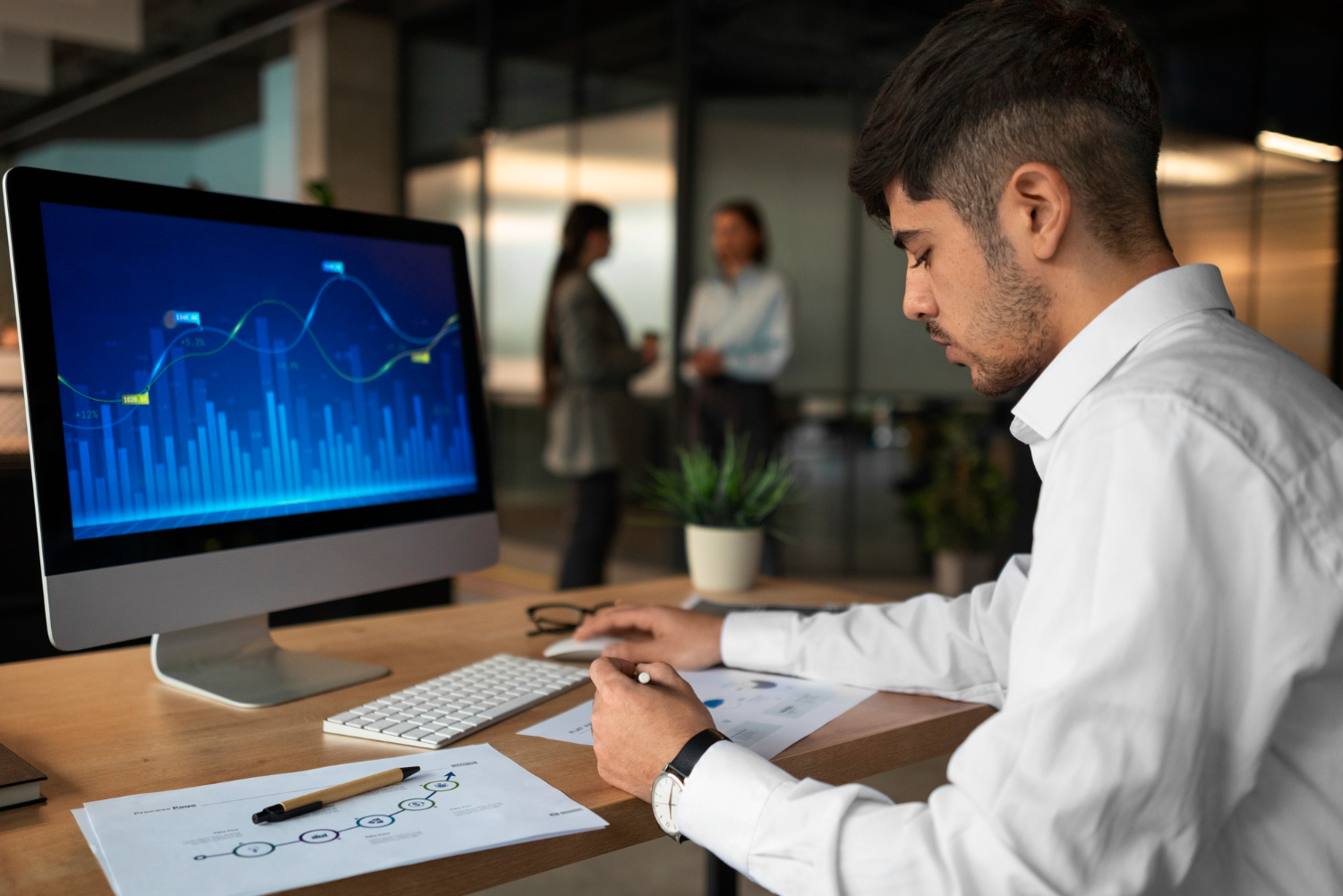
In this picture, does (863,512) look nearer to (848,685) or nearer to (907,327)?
(907,327)

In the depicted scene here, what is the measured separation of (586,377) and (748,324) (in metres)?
0.98

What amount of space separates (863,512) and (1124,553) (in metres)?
4.89

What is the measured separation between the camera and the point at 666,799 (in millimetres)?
845

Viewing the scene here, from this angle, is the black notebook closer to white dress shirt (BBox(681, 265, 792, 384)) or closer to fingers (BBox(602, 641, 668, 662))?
fingers (BBox(602, 641, 668, 662))

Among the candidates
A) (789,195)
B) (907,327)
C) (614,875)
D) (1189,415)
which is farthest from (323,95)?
(1189,415)

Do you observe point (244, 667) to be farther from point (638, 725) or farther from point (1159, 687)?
point (1159, 687)

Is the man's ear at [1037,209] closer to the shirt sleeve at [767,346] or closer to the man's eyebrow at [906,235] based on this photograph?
the man's eyebrow at [906,235]

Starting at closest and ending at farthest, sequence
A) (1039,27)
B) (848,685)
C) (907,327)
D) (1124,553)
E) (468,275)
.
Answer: (1124,553), (1039,27), (848,685), (468,275), (907,327)

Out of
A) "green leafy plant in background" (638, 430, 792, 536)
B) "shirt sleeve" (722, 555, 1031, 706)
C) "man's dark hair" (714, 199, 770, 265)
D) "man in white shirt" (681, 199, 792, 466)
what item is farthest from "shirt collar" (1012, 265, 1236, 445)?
"man's dark hair" (714, 199, 770, 265)

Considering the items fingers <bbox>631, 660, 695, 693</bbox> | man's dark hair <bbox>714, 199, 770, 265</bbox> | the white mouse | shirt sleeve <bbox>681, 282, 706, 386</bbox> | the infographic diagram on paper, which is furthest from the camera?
shirt sleeve <bbox>681, 282, 706, 386</bbox>

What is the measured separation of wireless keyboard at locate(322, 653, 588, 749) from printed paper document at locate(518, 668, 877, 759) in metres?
0.05

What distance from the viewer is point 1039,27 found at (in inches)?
34.1

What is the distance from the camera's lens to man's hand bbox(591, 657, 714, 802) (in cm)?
87

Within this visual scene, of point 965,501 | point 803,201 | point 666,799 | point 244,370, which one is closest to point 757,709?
point 666,799
